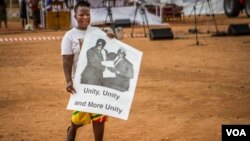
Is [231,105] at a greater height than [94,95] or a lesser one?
lesser

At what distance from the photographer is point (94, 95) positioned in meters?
5.11

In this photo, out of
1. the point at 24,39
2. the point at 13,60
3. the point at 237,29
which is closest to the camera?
the point at 13,60

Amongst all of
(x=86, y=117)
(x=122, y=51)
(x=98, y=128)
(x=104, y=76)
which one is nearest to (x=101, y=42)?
(x=122, y=51)

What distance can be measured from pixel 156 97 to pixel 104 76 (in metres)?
3.80

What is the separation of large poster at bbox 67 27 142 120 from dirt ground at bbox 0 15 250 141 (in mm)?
1322

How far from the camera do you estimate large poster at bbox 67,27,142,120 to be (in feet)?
16.7

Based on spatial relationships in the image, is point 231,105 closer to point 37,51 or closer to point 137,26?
point 37,51

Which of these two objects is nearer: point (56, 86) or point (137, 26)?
point (56, 86)

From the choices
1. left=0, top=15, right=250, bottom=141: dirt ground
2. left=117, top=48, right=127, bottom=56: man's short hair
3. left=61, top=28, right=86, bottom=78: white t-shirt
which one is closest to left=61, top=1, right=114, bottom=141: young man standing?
left=61, top=28, right=86, bottom=78: white t-shirt

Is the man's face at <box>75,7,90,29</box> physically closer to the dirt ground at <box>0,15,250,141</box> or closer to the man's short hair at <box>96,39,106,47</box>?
the man's short hair at <box>96,39,106,47</box>

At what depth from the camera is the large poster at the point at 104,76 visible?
Answer: 5.09m

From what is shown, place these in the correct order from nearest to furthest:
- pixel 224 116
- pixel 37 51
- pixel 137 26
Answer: pixel 224 116, pixel 37 51, pixel 137 26

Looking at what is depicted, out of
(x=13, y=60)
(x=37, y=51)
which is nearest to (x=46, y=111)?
(x=13, y=60)

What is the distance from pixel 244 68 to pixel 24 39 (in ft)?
39.3
